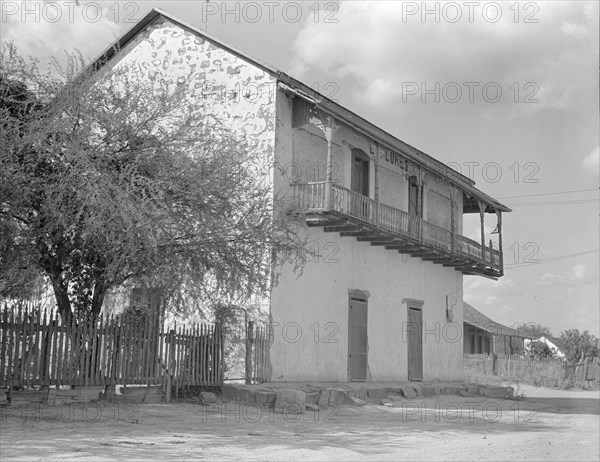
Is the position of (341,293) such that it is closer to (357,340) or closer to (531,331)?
(357,340)

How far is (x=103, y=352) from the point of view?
569 inches

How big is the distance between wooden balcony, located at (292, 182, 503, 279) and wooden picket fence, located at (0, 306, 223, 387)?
151 inches

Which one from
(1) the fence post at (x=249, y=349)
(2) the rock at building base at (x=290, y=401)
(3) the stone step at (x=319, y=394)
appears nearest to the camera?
(2) the rock at building base at (x=290, y=401)

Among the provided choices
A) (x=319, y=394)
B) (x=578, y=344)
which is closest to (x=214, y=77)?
(x=319, y=394)

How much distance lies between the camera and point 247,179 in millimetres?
17172

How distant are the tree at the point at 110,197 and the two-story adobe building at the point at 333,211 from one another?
2585mm

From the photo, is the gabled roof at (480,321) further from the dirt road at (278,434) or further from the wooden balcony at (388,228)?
the dirt road at (278,434)

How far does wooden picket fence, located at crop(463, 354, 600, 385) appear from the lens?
114ft

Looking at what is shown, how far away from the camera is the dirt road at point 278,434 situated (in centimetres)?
990

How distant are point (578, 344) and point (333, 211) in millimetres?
32532

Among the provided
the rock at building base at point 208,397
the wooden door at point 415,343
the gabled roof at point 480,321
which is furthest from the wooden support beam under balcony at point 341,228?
the gabled roof at point 480,321

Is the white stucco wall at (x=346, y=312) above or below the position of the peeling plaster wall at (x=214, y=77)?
below

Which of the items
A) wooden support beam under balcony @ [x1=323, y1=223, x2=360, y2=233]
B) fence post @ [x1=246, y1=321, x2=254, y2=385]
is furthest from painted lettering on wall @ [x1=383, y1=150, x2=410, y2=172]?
fence post @ [x1=246, y1=321, x2=254, y2=385]

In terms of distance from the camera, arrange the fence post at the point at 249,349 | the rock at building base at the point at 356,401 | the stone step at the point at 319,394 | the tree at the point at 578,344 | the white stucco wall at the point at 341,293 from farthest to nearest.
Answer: the tree at the point at 578,344, the white stucco wall at the point at 341,293, the rock at building base at the point at 356,401, the fence post at the point at 249,349, the stone step at the point at 319,394
